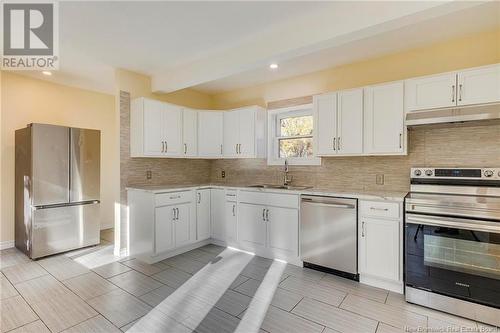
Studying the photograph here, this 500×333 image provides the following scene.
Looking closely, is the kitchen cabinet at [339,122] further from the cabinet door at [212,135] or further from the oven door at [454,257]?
the cabinet door at [212,135]

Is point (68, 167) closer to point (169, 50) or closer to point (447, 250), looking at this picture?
point (169, 50)

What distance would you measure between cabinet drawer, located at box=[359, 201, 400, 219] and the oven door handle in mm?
150

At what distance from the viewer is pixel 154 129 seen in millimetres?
3650

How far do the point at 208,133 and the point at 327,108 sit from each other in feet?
6.66

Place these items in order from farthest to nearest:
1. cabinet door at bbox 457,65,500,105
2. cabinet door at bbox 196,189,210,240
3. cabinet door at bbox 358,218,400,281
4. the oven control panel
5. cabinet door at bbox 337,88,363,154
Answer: cabinet door at bbox 196,189,210,240 → cabinet door at bbox 337,88,363,154 → cabinet door at bbox 358,218,400,281 → the oven control panel → cabinet door at bbox 457,65,500,105

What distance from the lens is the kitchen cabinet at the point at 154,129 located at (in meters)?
3.54

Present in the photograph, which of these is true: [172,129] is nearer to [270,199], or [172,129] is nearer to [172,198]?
[172,198]

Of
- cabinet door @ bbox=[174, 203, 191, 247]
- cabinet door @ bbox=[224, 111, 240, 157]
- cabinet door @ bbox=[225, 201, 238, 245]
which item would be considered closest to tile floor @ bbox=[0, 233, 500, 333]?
cabinet door @ bbox=[174, 203, 191, 247]

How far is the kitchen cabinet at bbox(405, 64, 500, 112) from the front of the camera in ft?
7.55

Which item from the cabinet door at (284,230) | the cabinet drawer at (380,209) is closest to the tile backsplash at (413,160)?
the cabinet drawer at (380,209)

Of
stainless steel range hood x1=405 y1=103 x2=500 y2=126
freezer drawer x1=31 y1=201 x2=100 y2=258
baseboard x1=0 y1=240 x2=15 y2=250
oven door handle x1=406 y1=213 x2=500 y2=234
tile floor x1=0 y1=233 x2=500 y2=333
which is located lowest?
tile floor x1=0 y1=233 x2=500 y2=333

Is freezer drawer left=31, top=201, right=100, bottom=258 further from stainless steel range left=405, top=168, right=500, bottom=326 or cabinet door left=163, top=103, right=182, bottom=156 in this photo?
stainless steel range left=405, top=168, right=500, bottom=326

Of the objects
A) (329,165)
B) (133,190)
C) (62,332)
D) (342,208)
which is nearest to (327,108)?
(329,165)

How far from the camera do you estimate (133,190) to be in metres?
3.51
